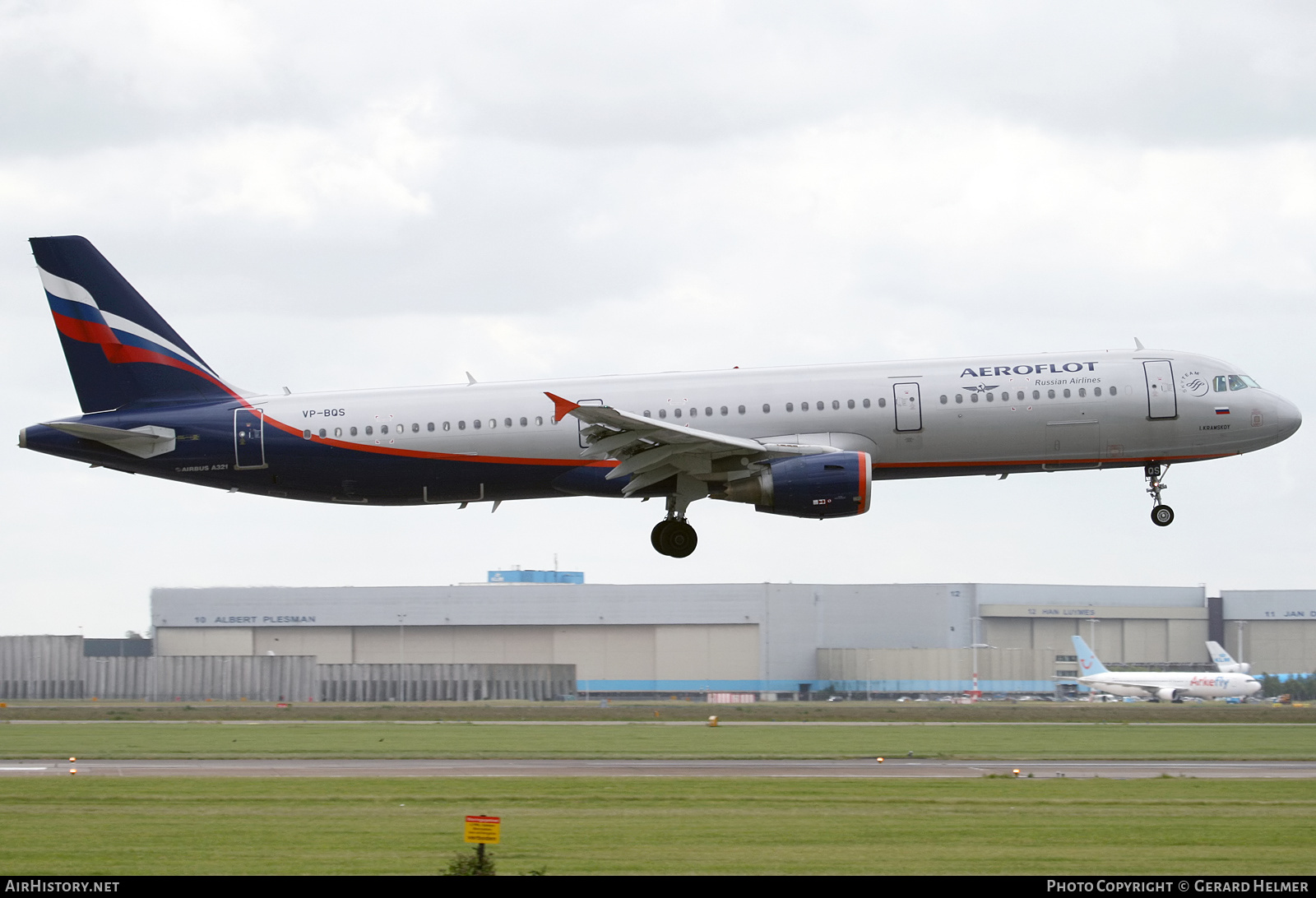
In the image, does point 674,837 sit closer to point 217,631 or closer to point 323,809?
point 323,809

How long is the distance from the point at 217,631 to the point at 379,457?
69122 millimetres

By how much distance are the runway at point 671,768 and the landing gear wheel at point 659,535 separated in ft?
18.5

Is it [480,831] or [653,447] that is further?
[653,447]

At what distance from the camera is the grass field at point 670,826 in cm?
2209

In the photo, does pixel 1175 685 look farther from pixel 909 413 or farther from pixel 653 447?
pixel 653 447

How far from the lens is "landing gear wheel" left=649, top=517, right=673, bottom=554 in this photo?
37938 millimetres

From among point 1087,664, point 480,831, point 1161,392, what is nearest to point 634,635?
point 1087,664

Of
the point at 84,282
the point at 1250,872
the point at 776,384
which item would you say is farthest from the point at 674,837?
the point at 84,282

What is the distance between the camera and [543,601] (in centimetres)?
10069

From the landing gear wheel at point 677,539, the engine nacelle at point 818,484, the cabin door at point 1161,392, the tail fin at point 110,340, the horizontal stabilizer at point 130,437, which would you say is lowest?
the landing gear wheel at point 677,539

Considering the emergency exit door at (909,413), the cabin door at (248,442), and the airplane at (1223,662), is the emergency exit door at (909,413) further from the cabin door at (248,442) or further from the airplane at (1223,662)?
the airplane at (1223,662)

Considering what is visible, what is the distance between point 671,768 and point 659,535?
5.96m

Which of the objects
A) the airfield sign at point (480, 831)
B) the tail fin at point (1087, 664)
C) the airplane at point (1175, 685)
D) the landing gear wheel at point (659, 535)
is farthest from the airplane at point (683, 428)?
the tail fin at point (1087, 664)

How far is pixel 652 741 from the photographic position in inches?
1881
